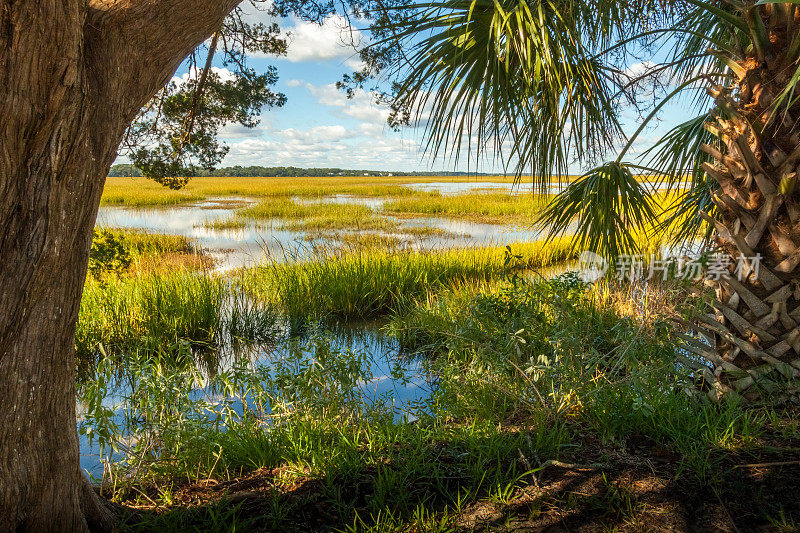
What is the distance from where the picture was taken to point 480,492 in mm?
2031

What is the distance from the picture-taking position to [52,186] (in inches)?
54.4

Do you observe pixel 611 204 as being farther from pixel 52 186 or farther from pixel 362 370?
pixel 52 186

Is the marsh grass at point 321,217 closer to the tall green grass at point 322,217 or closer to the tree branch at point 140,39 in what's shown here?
the tall green grass at point 322,217

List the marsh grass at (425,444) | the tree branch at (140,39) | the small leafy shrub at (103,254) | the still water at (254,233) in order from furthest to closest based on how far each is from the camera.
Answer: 1. the still water at (254,233)
2. the small leafy shrub at (103,254)
3. the marsh grass at (425,444)
4. the tree branch at (140,39)

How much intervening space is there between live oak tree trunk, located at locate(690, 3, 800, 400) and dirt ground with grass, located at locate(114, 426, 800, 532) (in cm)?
75

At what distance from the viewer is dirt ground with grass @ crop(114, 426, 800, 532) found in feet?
5.93

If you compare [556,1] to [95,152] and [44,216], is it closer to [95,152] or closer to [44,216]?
[95,152]

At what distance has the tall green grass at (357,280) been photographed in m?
6.70

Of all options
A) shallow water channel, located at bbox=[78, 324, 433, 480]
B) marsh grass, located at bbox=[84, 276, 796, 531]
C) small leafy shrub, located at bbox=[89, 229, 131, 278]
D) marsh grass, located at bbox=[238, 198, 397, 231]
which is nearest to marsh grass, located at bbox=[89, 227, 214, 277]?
small leafy shrub, located at bbox=[89, 229, 131, 278]

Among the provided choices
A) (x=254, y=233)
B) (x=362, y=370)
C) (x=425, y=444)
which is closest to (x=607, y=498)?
(x=425, y=444)

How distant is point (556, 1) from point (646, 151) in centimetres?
126

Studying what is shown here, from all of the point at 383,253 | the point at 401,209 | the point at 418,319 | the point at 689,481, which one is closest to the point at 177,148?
the point at 418,319

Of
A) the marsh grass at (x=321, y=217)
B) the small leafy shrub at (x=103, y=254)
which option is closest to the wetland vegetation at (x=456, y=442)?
the small leafy shrub at (x=103, y=254)

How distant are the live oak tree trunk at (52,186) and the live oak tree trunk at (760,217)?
2.93 m
